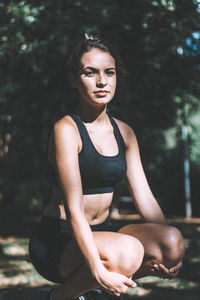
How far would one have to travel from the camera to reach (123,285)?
1936mm

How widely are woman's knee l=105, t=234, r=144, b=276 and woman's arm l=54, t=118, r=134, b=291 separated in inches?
2.1

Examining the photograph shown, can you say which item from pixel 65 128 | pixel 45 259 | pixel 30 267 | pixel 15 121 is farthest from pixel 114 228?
pixel 15 121

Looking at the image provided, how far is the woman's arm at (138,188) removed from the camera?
91.8 inches

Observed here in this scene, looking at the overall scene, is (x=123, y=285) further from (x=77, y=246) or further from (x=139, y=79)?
(x=139, y=79)

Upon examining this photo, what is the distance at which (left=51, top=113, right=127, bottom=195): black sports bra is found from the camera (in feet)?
7.00

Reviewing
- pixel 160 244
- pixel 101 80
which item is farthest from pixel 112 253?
pixel 101 80

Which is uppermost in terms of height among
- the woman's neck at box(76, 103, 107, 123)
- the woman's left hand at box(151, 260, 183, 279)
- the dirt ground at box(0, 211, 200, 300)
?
the woman's neck at box(76, 103, 107, 123)

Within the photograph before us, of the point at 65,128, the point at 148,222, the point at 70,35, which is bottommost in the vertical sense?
the point at 148,222

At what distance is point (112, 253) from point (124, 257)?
0.20ft

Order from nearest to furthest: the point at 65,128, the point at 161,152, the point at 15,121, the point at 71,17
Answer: the point at 65,128 < the point at 71,17 < the point at 15,121 < the point at 161,152

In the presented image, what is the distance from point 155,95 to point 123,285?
14.2 ft

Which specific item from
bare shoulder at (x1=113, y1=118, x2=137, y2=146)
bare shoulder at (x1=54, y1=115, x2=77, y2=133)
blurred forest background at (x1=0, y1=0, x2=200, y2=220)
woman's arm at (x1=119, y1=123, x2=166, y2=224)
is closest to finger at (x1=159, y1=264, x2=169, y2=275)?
woman's arm at (x1=119, y1=123, x2=166, y2=224)

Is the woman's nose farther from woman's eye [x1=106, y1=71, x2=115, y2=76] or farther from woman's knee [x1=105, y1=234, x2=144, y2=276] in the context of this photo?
woman's knee [x1=105, y1=234, x2=144, y2=276]

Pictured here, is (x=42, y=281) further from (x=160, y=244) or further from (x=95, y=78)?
(x=95, y=78)
